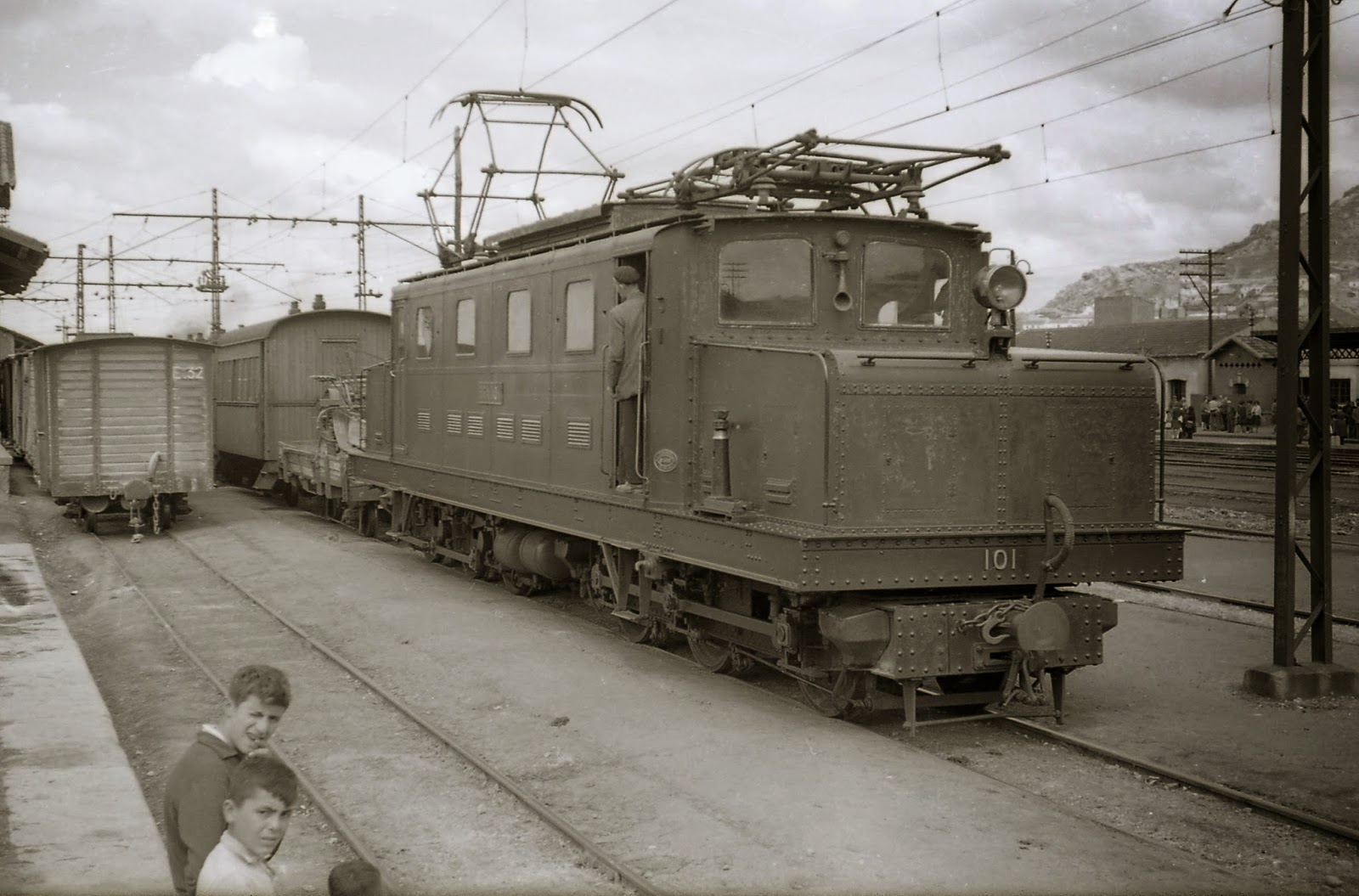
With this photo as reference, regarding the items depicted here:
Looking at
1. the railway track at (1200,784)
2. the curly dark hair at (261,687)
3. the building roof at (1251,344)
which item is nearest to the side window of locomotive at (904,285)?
the railway track at (1200,784)

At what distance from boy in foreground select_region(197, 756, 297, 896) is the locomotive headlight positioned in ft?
19.6

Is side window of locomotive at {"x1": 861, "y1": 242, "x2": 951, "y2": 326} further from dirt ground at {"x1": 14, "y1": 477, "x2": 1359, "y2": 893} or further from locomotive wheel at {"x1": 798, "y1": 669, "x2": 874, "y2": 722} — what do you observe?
dirt ground at {"x1": 14, "y1": 477, "x2": 1359, "y2": 893}

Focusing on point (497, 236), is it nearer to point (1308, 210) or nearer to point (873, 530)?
point (873, 530)

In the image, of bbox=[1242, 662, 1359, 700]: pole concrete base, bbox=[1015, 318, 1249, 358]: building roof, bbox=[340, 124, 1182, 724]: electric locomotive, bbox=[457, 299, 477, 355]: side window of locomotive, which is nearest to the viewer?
bbox=[340, 124, 1182, 724]: electric locomotive

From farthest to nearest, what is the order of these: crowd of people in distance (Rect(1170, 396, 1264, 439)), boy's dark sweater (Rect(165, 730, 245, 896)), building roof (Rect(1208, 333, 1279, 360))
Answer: building roof (Rect(1208, 333, 1279, 360)) < crowd of people in distance (Rect(1170, 396, 1264, 439)) < boy's dark sweater (Rect(165, 730, 245, 896))

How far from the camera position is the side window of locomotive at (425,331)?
47.3 feet

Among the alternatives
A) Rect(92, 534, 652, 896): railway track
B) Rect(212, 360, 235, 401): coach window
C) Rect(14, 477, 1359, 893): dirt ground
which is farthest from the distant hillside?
Rect(212, 360, 235, 401): coach window

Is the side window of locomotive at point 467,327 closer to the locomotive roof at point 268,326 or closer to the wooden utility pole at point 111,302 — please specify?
the locomotive roof at point 268,326

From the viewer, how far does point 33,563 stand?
51.2 ft

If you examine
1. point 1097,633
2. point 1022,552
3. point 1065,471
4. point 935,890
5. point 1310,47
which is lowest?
point 935,890

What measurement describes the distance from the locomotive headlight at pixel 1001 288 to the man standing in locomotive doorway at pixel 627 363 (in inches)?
96.4

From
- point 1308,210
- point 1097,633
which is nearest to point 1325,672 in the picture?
point 1097,633

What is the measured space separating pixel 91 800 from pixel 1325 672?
818cm

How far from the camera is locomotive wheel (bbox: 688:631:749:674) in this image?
372 inches
